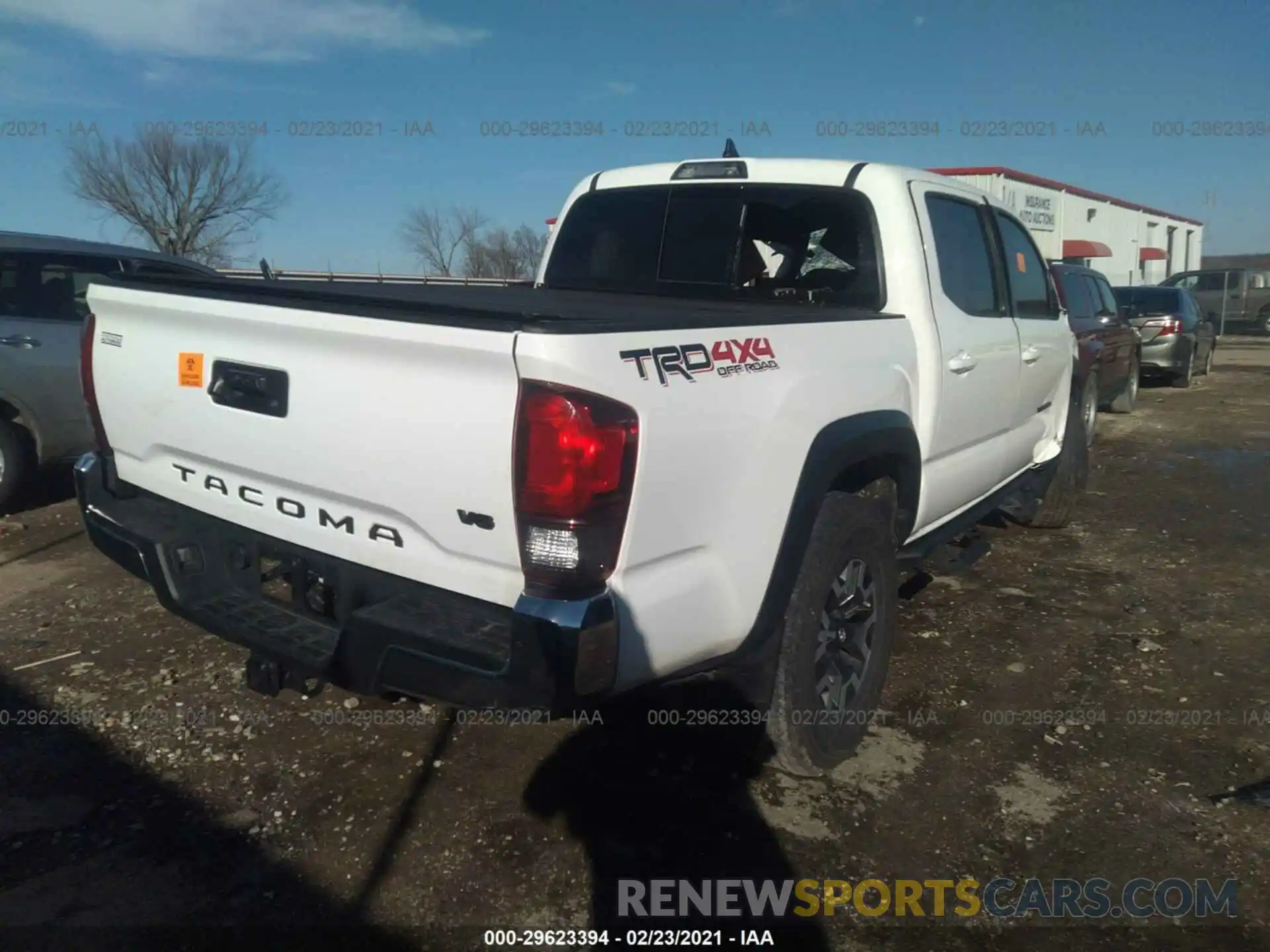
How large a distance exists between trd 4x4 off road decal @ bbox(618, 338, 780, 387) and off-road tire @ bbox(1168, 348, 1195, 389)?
13948 millimetres

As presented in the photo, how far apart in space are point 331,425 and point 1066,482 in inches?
197

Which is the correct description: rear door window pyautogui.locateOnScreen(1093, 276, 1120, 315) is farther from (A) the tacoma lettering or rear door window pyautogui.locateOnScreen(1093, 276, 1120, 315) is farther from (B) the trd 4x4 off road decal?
(A) the tacoma lettering

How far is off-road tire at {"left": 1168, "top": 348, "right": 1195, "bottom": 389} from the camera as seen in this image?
1427cm

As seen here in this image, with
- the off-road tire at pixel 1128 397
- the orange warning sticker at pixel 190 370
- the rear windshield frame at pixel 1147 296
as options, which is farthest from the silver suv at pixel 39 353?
the rear windshield frame at pixel 1147 296

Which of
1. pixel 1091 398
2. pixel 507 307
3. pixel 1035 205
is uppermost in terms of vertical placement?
pixel 1035 205

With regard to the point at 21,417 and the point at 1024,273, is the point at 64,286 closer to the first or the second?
the point at 21,417

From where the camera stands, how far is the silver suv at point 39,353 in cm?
604

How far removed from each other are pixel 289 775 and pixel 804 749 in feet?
5.51

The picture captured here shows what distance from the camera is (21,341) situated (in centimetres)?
605

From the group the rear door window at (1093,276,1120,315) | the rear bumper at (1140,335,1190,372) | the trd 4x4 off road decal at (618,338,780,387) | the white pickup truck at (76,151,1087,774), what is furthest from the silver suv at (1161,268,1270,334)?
the trd 4x4 off road decal at (618,338,780,387)

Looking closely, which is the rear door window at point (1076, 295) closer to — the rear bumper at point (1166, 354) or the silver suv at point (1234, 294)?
the rear bumper at point (1166, 354)

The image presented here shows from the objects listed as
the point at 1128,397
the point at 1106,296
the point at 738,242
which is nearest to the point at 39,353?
the point at 738,242

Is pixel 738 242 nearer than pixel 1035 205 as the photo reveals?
Yes

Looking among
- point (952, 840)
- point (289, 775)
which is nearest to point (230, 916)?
point (289, 775)
